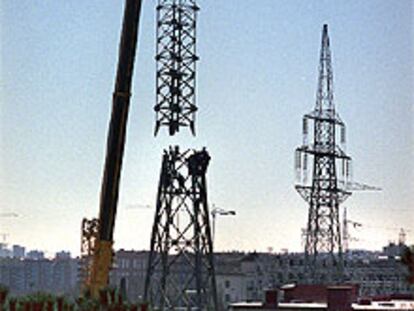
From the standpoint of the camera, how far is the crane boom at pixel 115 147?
2472cm

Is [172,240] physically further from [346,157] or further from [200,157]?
[346,157]

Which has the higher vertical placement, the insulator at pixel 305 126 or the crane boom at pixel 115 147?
the insulator at pixel 305 126

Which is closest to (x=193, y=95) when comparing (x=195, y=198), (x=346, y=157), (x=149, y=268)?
(x=195, y=198)

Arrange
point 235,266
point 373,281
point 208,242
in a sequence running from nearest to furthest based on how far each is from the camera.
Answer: point 208,242 → point 373,281 → point 235,266

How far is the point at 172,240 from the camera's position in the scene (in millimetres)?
45969

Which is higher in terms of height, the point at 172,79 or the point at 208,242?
the point at 172,79

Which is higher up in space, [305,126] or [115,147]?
[305,126]

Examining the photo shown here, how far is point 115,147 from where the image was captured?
24922mm

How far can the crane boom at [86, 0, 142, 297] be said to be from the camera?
24.7 m

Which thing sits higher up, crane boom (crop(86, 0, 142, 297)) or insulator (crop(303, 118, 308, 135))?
insulator (crop(303, 118, 308, 135))

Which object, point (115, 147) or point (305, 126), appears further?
point (305, 126)

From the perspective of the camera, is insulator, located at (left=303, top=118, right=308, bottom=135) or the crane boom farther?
insulator, located at (left=303, top=118, right=308, bottom=135)

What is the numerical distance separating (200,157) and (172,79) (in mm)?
3949

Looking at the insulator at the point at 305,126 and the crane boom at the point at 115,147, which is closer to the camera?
the crane boom at the point at 115,147
